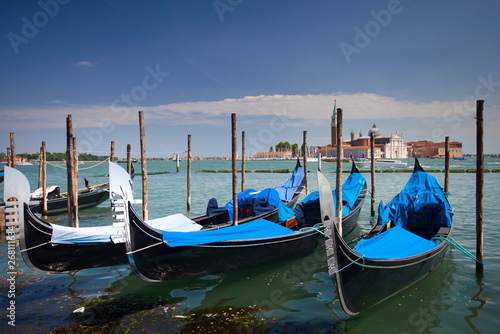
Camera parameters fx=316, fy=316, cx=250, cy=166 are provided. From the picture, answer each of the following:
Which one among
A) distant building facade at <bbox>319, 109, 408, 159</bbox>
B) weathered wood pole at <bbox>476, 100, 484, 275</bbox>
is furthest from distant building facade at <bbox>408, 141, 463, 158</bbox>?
weathered wood pole at <bbox>476, 100, 484, 275</bbox>

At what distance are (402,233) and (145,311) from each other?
11.4ft

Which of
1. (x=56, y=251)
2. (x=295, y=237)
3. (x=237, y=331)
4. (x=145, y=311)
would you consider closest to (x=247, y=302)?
(x=237, y=331)

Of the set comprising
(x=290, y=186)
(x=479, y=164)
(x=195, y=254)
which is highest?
(x=479, y=164)

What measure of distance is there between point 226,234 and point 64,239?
224cm

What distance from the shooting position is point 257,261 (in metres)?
4.80

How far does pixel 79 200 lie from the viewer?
11.2m

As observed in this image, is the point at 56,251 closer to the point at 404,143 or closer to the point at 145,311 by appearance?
the point at 145,311

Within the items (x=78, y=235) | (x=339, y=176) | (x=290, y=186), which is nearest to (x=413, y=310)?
(x=339, y=176)

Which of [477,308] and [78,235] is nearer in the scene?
[477,308]

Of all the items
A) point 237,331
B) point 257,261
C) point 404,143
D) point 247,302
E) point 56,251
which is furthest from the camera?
point 404,143

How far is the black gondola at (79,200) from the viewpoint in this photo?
1020 centimetres

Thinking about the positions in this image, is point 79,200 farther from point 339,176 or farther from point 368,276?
point 368,276

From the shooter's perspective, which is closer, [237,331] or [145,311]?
[237,331]

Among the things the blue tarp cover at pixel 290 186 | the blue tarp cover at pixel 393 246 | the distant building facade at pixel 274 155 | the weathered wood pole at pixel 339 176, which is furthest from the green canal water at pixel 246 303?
the distant building facade at pixel 274 155
